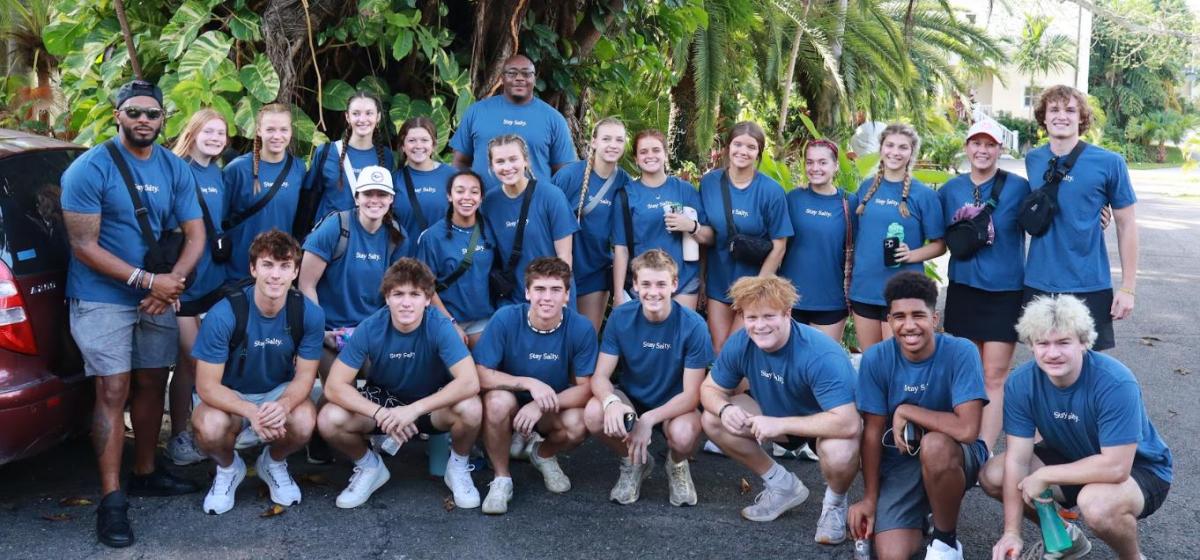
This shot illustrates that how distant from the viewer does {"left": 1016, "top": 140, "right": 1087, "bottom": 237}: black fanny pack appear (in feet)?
18.4

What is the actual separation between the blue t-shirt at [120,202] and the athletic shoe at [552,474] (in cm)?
208

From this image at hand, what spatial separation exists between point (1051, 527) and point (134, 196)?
13.8ft

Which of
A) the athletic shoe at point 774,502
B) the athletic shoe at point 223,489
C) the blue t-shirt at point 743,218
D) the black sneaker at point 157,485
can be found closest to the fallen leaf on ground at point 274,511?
the athletic shoe at point 223,489

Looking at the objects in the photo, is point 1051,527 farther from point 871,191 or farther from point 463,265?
point 463,265

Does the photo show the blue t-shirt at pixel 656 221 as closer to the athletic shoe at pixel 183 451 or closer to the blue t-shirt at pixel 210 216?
the blue t-shirt at pixel 210 216

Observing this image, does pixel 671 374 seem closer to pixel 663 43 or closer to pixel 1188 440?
pixel 1188 440

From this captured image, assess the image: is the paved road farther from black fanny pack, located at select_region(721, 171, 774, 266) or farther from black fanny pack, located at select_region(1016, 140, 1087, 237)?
black fanny pack, located at select_region(1016, 140, 1087, 237)

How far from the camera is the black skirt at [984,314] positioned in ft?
19.3

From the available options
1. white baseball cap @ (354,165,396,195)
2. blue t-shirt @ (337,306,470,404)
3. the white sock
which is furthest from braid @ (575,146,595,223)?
the white sock

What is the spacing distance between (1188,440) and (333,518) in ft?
16.0

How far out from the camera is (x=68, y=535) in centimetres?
483

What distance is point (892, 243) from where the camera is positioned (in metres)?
5.90

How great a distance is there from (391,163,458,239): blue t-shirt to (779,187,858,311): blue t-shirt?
1.97 m

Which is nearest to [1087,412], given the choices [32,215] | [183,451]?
[183,451]
